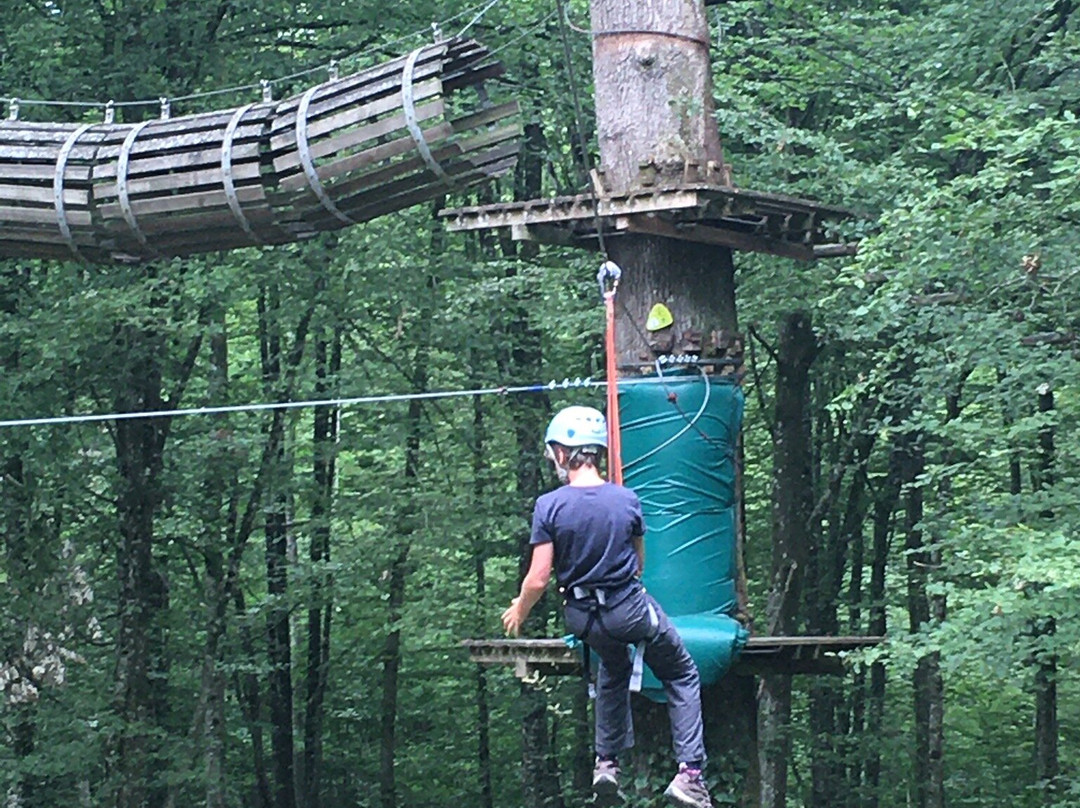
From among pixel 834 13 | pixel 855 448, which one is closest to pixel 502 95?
pixel 834 13

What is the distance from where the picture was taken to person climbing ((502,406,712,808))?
515cm

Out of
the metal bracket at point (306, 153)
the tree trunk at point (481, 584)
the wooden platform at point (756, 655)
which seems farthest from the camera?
the tree trunk at point (481, 584)

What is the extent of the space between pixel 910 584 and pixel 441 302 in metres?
5.85

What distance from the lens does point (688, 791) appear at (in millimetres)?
5410

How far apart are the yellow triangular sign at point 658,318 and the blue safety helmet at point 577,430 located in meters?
1.33

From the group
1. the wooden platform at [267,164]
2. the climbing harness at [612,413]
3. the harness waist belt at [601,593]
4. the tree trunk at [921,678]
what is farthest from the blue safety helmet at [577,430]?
the tree trunk at [921,678]

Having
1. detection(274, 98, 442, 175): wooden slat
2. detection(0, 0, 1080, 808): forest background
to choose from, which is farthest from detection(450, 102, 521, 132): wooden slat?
detection(0, 0, 1080, 808): forest background

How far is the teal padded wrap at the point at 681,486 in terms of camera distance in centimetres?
624

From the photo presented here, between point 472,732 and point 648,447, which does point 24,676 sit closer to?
point 472,732

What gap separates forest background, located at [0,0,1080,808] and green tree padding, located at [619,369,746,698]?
76cm

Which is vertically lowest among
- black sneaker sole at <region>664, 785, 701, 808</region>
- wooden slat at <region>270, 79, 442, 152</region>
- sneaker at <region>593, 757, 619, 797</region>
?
black sneaker sole at <region>664, 785, 701, 808</region>

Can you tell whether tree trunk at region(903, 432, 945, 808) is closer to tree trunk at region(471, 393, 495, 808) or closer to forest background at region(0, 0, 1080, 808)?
forest background at region(0, 0, 1080, 808)

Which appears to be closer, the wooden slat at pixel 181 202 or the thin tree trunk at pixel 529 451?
the wooden slat at pixel 181 202

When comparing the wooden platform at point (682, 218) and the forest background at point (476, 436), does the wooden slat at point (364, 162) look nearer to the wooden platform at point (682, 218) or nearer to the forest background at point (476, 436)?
the wooden platform at point (682, 218)
